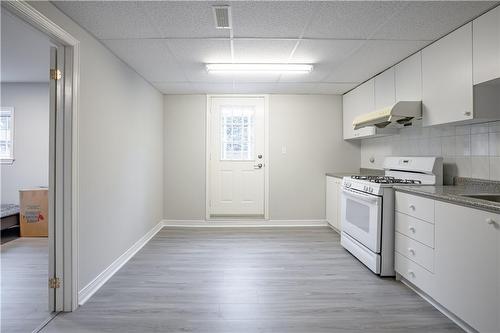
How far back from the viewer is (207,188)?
15.5 feet

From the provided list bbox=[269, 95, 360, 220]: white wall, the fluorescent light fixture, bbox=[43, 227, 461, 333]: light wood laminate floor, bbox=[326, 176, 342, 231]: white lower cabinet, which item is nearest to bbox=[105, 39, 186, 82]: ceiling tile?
the fluorescent light fixture

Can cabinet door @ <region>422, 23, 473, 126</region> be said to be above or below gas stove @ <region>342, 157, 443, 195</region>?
above

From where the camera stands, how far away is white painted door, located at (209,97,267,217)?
475cm

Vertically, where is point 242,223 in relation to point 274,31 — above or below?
below

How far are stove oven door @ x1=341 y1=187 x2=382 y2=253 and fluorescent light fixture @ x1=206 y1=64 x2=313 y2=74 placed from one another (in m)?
1.51

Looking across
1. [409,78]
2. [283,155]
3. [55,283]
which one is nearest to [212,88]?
[283,155]

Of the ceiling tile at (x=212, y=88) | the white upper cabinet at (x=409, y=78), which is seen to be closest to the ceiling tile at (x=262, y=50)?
the ceiling tile at (x=212, y=88)

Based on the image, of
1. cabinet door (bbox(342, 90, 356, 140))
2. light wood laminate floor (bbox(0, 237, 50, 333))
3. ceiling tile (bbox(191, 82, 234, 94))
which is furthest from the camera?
cabinet door (bbox(342, 90, 356, 140))

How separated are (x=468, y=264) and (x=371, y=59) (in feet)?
7.08

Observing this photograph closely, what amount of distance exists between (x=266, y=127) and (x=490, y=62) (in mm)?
3066

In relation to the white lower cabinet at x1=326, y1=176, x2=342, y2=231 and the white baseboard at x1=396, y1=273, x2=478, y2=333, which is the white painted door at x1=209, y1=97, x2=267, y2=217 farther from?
the white baseboard at x1=396, y1=273, x2=478, y2=333

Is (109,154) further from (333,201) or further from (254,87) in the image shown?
(333,201)

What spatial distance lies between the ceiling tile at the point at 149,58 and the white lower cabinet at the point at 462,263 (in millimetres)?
2692

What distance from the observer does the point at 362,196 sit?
9.72ft
